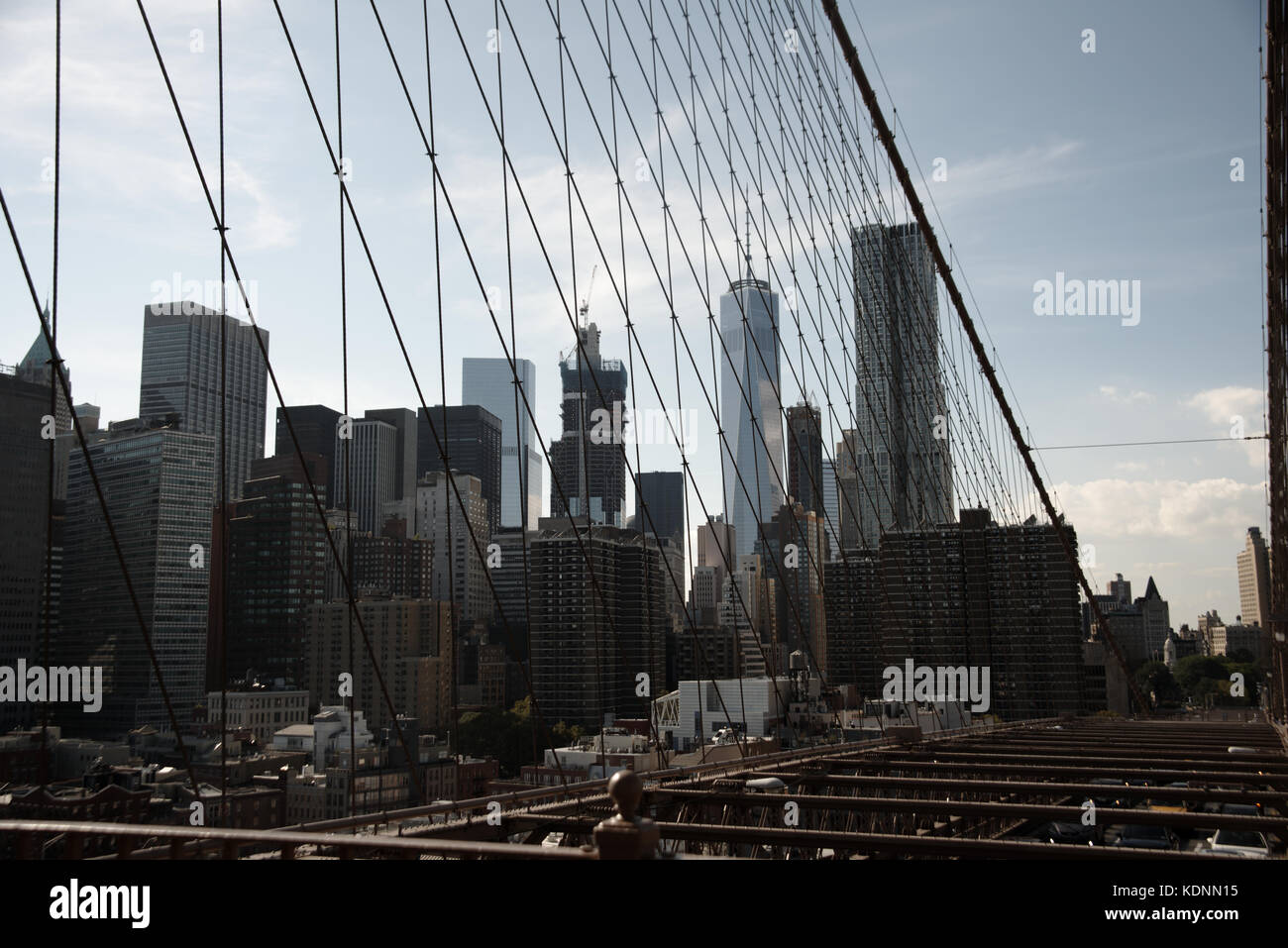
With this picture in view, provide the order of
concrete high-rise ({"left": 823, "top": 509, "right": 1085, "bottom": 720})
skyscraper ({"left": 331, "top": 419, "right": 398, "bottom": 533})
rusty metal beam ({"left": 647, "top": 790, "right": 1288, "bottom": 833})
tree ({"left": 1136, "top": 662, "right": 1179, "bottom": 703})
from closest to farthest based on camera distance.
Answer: rusty metal beam ({"left": 647, "top": 790, "right": 1288, "bottom": 833})
concrete high-rise ({"left": 823, "top": 509, "right": 1085, "bottom": 720})
tree ({"left": 1136, "top": 662, "right": 1179, "bottom": 703})
skyscraper ({"left": 331, "top": 419, "right": 398, "bottom": 533})

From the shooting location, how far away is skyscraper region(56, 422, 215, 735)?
59625mm

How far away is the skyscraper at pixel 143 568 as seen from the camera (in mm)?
59625

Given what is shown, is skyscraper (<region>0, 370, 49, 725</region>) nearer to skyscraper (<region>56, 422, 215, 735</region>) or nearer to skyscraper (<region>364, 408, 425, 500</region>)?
skyscraper (<region>56, 422, 215, 735</region>)

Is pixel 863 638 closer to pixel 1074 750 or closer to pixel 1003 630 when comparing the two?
pixel 1003 630

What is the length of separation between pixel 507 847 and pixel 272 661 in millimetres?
78240

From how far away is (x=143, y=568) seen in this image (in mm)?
66438

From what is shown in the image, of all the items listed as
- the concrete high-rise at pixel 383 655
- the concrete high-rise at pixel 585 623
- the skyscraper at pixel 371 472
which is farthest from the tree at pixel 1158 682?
the skyscraper at pixel 371 472

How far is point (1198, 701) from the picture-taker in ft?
238

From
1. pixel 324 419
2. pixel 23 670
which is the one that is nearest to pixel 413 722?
pixel 23 670

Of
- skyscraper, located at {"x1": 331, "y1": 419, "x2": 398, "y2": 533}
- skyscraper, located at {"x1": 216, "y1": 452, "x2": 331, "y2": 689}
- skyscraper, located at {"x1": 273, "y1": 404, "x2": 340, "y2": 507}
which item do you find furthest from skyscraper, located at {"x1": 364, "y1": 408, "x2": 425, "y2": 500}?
skyscraper, located at {"x1": 216, "y1": 452, "x2": 331, "y2": 689}

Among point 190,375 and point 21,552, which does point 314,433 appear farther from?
point 21,552

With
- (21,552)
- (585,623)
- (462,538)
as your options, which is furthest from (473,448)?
(21,552)

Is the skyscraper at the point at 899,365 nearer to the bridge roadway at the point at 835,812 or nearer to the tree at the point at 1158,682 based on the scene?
the bridge roadway at the point at 835,812
